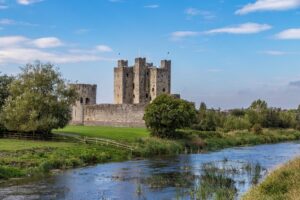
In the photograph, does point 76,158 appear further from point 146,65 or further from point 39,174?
point 146,65

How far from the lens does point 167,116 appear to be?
52938mm

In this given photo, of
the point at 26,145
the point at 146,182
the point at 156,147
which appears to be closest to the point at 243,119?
the point at 156,147

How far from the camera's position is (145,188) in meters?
26.8

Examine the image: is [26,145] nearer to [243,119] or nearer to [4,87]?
[4,87]

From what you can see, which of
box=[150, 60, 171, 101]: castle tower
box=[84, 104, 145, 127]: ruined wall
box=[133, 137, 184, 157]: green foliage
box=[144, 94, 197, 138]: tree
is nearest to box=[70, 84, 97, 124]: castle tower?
box=[84, 104, 145, 127]: ruined wall

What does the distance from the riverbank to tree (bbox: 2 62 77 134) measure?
6.99 feet

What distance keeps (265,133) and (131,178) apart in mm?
47199

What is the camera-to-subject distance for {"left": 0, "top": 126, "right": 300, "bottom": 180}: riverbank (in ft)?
110

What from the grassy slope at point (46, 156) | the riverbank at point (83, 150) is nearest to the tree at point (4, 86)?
the riverbank at point (83, 150)

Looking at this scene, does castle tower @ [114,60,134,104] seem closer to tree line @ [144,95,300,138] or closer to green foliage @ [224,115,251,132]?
tree line @ [144,95,300,138]

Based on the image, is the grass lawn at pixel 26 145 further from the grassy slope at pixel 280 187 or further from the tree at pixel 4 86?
the grassy slope at pixel 280 187

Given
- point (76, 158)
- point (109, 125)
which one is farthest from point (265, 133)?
point (76, 158)

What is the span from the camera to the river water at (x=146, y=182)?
2432 centimetres

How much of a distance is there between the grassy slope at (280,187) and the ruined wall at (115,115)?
160ft
